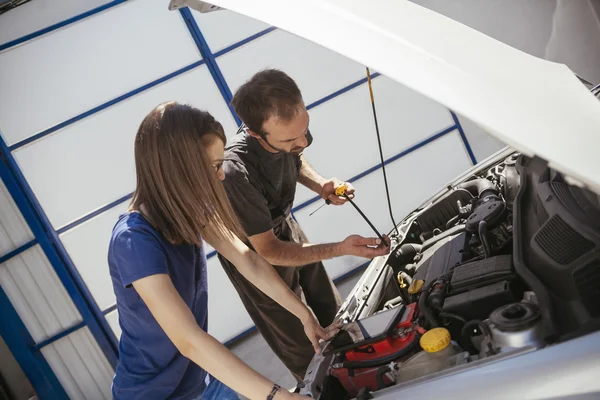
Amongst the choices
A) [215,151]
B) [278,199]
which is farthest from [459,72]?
[278,199]

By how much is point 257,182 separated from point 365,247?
577 mm

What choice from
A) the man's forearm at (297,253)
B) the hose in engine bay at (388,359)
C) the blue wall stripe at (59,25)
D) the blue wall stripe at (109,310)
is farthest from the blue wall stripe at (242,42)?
the hose in engine bay at (388,359)

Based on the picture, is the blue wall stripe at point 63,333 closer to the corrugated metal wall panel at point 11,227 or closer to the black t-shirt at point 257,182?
the corrugated metal wall panel at point 11,227

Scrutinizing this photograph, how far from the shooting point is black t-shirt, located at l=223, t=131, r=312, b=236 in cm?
245

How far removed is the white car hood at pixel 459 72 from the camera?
1.17 meters

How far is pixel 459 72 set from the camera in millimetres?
1224

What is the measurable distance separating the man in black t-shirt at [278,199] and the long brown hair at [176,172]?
65cm

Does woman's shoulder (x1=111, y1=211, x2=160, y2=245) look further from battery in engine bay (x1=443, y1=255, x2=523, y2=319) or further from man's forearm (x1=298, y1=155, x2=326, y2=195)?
man's forearm (x1=298, y1=155, x2=326, y2=195)

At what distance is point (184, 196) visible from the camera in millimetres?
1684

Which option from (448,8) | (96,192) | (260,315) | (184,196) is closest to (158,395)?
(184,196)

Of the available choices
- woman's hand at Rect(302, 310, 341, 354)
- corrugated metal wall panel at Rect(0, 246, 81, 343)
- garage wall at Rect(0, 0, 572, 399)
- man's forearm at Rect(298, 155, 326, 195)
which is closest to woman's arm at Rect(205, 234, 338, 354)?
woman's hand at Rect(302, 310, 341, 354)

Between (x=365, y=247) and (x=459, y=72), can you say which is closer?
(x=459, y=72)

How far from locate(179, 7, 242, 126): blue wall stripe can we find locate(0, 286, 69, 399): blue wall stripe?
8.08 ft

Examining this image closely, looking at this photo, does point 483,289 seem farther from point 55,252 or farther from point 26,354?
point 26,354
